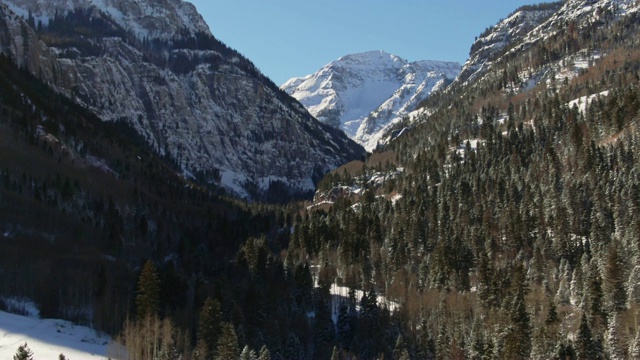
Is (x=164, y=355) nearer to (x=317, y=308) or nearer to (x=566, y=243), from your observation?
(x=317, y=308)

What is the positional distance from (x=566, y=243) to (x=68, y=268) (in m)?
113

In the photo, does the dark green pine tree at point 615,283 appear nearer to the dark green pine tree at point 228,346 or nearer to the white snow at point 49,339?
the dark green pine tree at point 228,346

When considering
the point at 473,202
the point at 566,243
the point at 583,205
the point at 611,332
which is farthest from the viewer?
the point at 473,202

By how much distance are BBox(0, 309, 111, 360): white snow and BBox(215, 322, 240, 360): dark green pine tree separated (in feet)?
59.2

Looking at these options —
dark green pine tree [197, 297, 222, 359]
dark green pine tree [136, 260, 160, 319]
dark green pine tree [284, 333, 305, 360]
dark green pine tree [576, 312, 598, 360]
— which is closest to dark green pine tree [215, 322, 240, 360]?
dark green pine tree [197, 297, 222, 359]

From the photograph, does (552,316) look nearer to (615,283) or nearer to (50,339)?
(615,283)

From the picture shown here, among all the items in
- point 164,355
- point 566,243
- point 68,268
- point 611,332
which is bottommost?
point 164,355

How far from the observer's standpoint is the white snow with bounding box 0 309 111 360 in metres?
92.2

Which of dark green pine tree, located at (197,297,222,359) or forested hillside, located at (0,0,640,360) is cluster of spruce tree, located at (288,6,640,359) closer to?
forested hillside, located at (0,0,640,360)

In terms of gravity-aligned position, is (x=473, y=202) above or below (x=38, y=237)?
above

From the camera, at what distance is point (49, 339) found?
3866 inches

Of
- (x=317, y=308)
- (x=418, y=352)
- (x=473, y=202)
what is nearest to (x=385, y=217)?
(x=473, y=202)

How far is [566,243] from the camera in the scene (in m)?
137

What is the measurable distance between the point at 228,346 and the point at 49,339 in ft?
96.7
